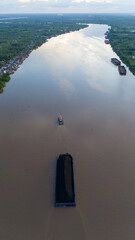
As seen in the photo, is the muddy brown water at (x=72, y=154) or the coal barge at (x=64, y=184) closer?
the muddy brown water at (x=72, y=154)

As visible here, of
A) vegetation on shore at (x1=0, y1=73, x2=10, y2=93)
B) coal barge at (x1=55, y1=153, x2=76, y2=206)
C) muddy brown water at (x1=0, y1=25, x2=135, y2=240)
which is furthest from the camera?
vegetation on shore at (x1=0, y1=73, x2=10, y2=93)

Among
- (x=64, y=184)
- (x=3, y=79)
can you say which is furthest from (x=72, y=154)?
(x=3, y=79)

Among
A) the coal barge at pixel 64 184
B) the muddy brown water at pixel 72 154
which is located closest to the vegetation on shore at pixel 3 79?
the muddy brown water at pixel 72 154

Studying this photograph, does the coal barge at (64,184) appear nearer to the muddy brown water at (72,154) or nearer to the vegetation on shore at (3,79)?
the muddy brown water at (72,154)

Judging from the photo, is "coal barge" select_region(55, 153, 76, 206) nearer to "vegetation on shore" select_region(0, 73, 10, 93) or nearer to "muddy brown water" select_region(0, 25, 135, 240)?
"muddy brown water" select_region(0, 25, 135, 240)

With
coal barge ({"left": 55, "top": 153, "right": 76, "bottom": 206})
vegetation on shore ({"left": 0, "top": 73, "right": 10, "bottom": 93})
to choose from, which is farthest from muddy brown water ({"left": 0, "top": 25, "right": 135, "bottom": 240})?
vegetation on shore ({"left": 0, "top": 73, "right": 10, "bottom": 93})

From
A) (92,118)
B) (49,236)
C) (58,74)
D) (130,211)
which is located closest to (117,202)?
(130,211)

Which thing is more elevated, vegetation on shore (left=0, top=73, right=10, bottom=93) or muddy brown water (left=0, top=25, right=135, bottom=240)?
vegetation on shore (left=0, top=73, right=10, bottom=93)
